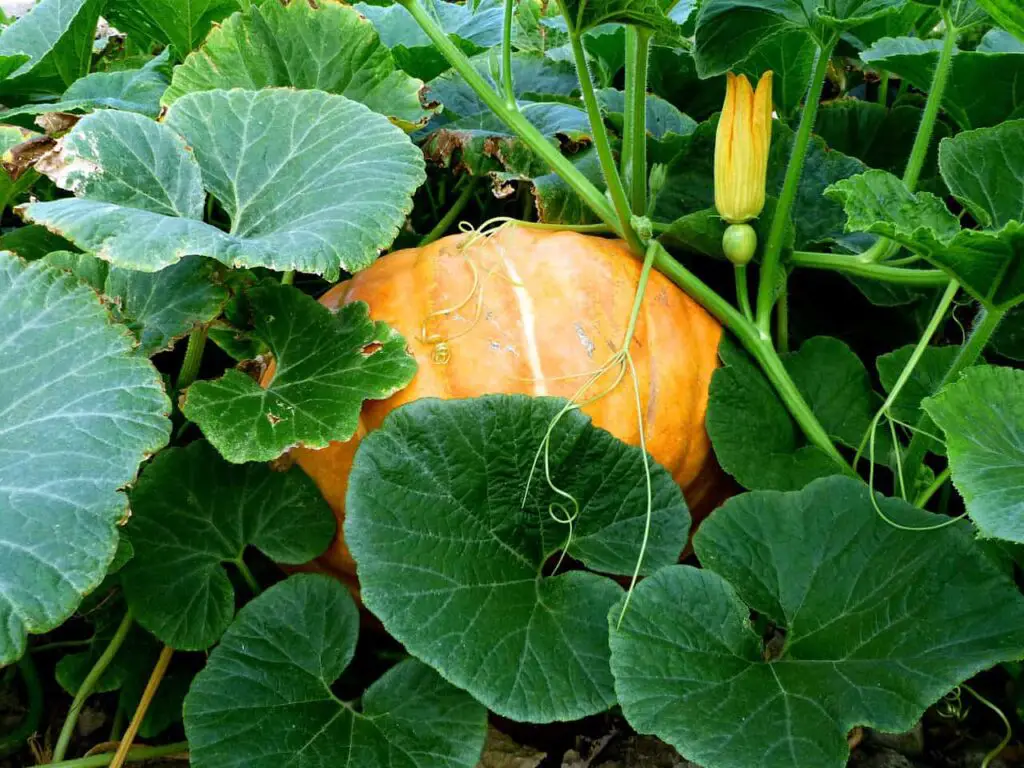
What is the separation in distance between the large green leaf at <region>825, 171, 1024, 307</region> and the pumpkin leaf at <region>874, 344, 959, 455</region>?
249 millimetres

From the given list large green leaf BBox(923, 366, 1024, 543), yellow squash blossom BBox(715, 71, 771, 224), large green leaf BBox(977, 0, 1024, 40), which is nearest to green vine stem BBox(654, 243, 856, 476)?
yellow squash blossom BBox(715, 71, 771, 224)

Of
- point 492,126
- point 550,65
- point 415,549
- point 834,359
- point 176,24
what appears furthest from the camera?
point 550,65

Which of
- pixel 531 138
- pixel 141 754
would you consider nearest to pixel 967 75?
pixel 531 138

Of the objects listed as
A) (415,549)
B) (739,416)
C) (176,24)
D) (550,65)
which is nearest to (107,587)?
(415,549)

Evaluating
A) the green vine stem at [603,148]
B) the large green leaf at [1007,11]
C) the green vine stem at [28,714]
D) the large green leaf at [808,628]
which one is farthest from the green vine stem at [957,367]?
the green vine stem at [28,714]

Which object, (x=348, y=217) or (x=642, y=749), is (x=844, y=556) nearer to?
(x=642, y=749)

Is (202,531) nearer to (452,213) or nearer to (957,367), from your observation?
(452,213)

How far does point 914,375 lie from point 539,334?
1.56 ft

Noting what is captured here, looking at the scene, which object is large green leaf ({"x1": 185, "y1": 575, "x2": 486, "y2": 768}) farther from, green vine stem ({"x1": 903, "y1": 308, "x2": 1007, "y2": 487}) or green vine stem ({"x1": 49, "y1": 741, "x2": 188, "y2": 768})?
green vine stem ({"x1": 903, "y1": 308, "x2": 1007, "y2": 487})

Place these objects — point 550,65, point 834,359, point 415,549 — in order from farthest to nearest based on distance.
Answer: point 550,65
point 834,359
point 415,549

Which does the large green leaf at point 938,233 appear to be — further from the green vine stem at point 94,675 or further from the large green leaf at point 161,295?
the green vine stem at point 94,675

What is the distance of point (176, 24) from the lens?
1.51 m

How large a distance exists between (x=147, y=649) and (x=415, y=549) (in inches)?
16.3

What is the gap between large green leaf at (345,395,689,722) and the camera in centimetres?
85
